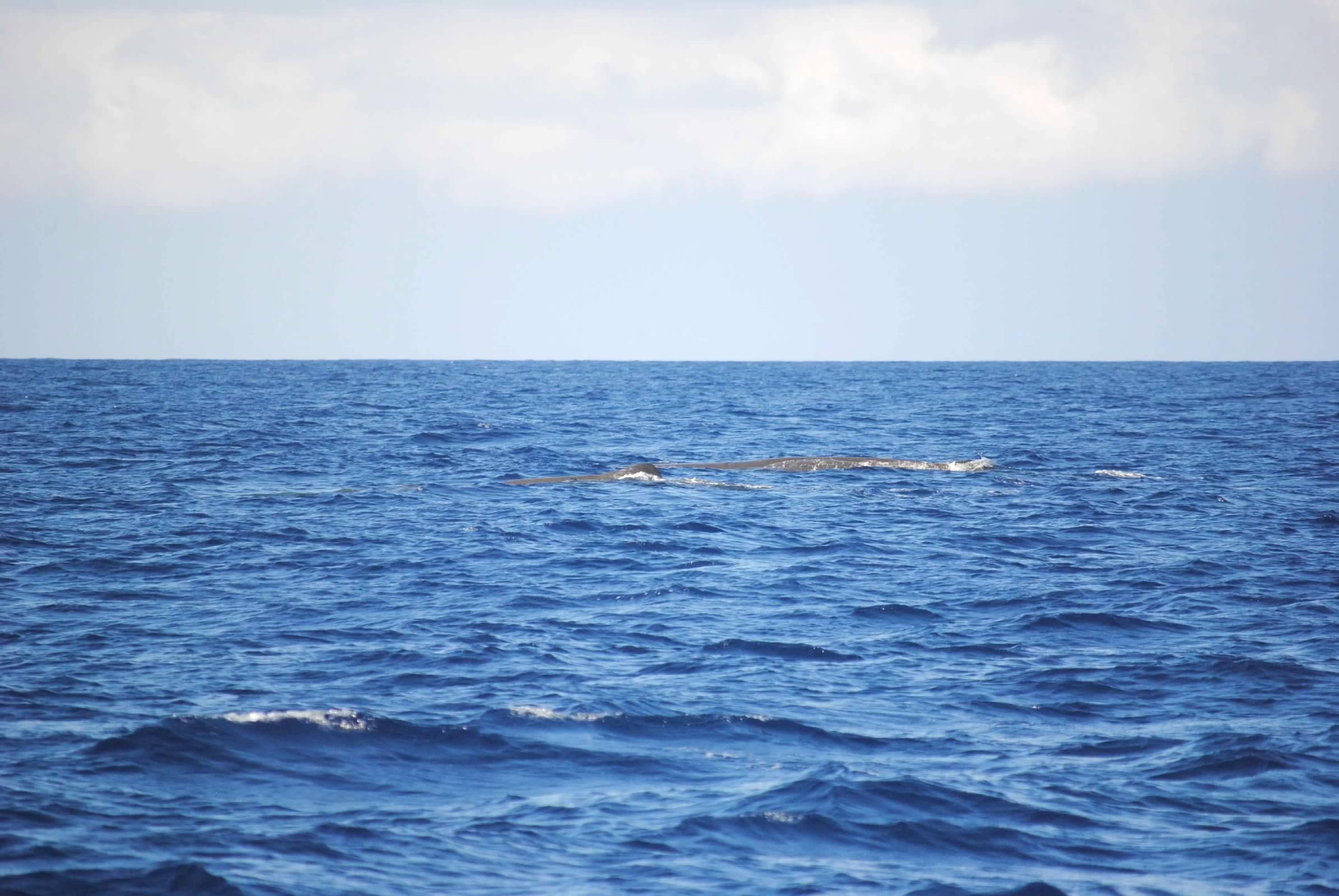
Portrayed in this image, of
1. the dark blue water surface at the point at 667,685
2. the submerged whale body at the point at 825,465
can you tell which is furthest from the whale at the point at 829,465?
the dark blue water surface at the point at 667,685

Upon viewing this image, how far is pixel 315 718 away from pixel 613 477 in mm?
19930

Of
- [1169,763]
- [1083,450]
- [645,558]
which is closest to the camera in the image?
[1169,763]

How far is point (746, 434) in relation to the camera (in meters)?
47.6

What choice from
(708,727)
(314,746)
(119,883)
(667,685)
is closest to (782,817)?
(708,727)

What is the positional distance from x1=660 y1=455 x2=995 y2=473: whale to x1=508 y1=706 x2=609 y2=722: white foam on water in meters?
21.5

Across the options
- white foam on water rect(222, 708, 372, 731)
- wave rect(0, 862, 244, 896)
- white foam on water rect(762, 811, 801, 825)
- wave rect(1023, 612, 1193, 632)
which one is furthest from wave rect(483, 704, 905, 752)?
wave rect(1023, 612, 1193, 632)

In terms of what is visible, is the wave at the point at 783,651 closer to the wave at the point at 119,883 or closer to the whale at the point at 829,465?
the wave at the point at 119,883

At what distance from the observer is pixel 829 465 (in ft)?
111

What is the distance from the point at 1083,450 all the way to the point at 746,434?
12.7m

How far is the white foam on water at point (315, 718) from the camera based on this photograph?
11406mm

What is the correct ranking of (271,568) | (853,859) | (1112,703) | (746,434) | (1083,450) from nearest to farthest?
(853,859) → (1112,703) → (271,568) → (1083,450) → (746,434)

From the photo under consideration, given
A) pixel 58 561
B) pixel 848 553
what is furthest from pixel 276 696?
pixel 848 553

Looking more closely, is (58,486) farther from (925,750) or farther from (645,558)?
(925,750)

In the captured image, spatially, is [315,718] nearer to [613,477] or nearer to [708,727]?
[708,727]
